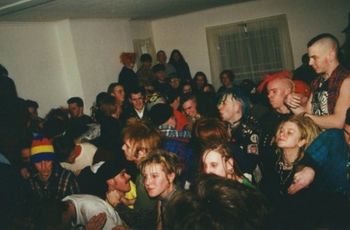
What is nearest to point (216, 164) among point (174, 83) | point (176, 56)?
point (174, 83)

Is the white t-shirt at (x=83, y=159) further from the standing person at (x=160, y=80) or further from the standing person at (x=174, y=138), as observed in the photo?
the standing person at (x=160, y=80)

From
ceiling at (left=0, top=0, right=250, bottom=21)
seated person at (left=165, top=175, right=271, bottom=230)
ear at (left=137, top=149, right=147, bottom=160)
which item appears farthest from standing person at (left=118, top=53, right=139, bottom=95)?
seated person at (left=165, top=175, right=271, bottom=230)

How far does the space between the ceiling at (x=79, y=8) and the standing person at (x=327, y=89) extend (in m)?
3.61

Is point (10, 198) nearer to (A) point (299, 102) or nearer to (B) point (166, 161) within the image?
(B) point (166, 161)

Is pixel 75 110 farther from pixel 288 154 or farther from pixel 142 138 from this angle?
pixel 288 154

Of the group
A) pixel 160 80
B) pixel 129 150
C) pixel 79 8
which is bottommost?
pixel 129 150

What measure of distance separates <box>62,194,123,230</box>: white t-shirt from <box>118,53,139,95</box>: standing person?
478 cm

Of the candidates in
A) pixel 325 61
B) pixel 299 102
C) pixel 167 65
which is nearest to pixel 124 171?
pixel 299 102

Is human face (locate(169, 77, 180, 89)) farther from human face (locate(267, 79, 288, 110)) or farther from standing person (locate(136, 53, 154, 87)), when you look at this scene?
human face (locate(267, 79, 288, 110))

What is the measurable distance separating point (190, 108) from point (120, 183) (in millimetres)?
1740

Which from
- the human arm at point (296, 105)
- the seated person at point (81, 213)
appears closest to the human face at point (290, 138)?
the human arm at point (296, 105)

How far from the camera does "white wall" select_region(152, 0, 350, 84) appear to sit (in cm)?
782

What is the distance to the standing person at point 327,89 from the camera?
8.09 feet

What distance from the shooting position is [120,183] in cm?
281
